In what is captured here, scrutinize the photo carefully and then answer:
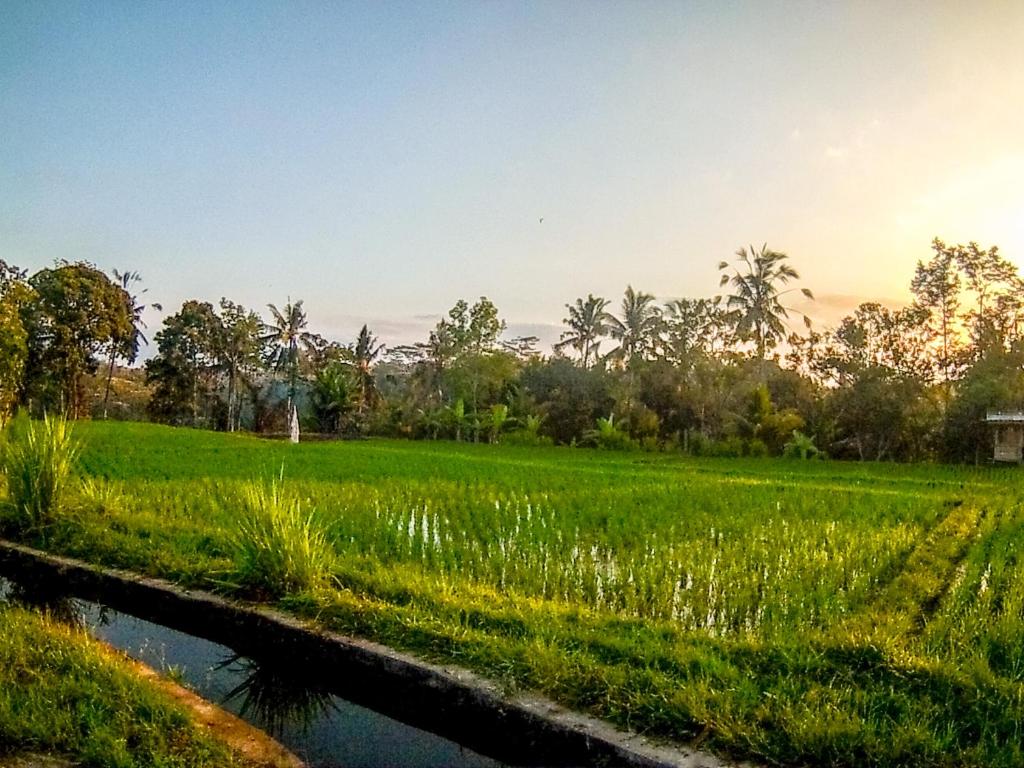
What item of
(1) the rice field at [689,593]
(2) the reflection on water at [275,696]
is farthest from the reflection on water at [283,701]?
(1) the rice field at [689,593]

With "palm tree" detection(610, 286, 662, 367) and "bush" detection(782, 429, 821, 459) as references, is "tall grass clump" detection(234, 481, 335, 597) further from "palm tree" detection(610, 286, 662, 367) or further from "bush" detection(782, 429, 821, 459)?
"palm tree" detection(610, 286, 662, 367)

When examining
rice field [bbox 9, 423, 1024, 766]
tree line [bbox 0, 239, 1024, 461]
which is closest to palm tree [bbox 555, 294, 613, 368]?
tree line [bbox 0, 239, 1024, 461]

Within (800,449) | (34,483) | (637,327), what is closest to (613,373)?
(637,327)

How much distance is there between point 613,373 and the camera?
97.8ft

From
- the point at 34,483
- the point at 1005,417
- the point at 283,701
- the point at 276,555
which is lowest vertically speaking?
the point at 283,701

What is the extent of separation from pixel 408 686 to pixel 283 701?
692 mm

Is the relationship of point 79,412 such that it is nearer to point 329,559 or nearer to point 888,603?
point 329,559

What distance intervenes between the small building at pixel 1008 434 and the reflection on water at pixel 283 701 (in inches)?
838

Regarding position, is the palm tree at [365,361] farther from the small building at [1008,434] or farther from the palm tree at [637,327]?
the small building at [1008,434]

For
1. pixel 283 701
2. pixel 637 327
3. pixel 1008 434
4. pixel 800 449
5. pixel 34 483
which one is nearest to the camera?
pixel 283 701

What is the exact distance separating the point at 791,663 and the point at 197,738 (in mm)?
2393

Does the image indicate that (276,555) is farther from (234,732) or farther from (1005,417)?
(1005,417)

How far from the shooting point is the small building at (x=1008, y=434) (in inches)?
790

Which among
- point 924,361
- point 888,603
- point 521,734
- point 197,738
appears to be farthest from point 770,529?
point 924,361
